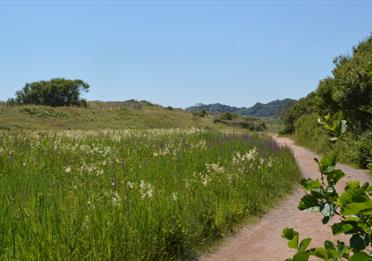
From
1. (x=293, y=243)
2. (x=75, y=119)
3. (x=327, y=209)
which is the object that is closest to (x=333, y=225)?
(x=327, y=209)

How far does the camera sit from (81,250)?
5.23m

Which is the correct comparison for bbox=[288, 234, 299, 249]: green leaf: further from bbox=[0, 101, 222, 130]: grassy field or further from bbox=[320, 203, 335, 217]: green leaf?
bbox=[0, 101, 222, 130]: grassy field

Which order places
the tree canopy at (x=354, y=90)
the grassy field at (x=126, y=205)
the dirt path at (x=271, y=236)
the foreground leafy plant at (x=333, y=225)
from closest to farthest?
the foreground leafy plant at (x=333, y=225) → the grassy field at (x=126, y=205) → the dirt path at (x=271, y=236) → the tree canopy at (x=354, y=90)

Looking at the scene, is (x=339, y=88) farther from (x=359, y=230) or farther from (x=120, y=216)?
(x=359, y=230)

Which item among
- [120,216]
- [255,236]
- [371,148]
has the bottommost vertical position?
[255,236]

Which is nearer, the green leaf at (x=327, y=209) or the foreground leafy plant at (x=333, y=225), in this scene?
the foreground leafy plant at (x=333, y=225)

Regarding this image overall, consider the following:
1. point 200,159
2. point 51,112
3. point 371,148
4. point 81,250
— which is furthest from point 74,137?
point 51,112

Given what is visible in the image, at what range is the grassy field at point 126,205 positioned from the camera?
513cm

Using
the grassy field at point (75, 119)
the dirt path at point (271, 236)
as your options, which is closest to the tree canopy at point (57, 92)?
the grassy field at point (75, 119)

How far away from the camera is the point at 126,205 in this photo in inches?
254

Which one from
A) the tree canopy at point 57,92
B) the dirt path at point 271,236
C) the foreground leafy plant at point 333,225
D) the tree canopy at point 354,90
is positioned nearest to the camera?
the foreground leafy plant at point 333,225

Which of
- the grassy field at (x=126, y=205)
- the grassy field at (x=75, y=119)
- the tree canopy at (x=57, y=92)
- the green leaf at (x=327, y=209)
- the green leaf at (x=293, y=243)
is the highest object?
the tree canopy at (x=57, y=92)

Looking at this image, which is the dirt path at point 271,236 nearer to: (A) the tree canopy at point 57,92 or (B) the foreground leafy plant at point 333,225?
(B) the foreground leafy plant at point 333,225

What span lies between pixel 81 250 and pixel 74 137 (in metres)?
13.8
